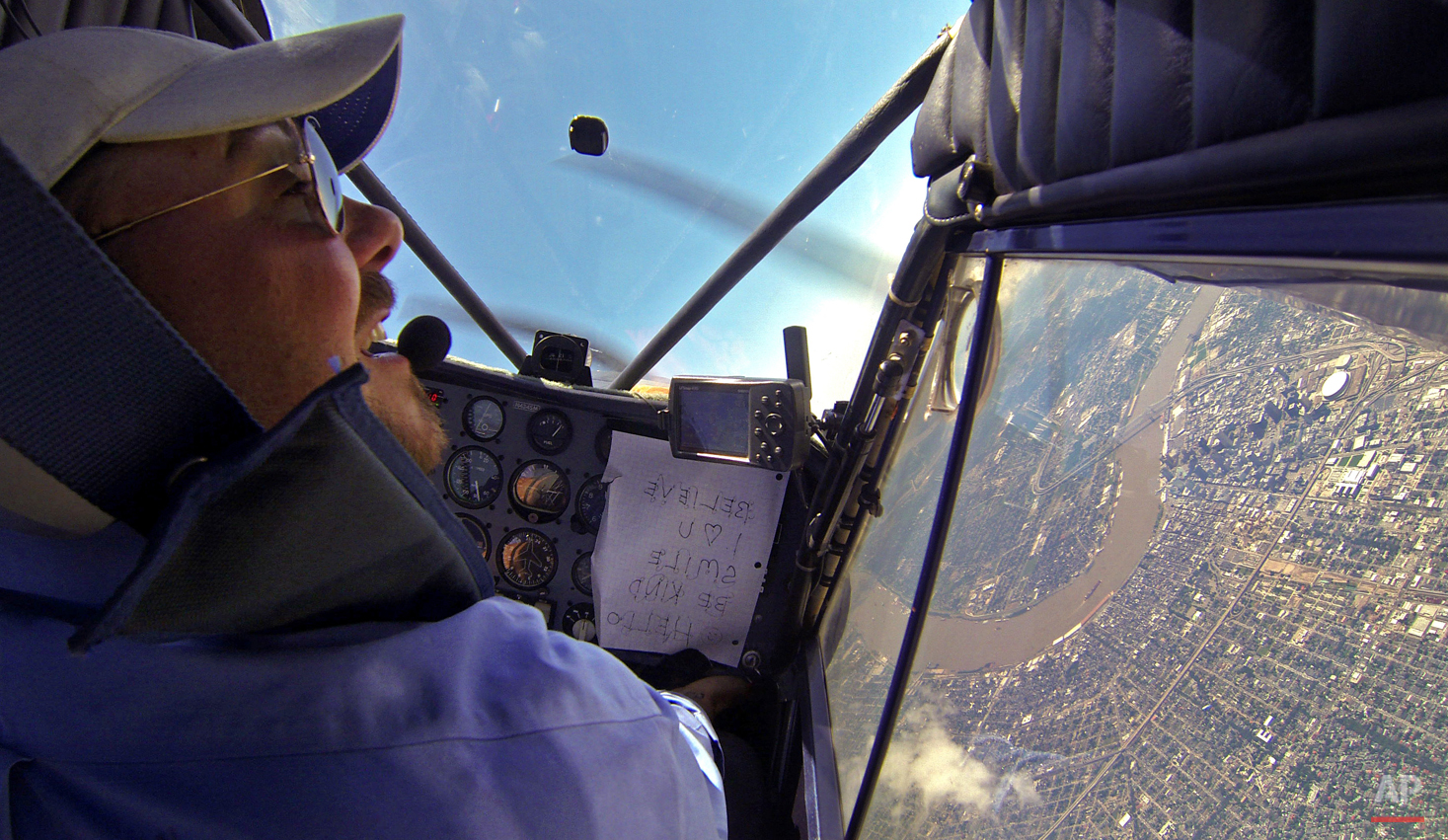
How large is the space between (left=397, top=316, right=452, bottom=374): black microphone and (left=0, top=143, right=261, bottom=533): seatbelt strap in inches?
41.1

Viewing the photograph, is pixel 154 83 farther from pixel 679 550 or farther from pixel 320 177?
pixel 679 550

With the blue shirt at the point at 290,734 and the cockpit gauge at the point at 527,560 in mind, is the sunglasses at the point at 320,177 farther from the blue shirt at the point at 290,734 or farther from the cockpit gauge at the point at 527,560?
the cockpit gauge at the point at 527,560

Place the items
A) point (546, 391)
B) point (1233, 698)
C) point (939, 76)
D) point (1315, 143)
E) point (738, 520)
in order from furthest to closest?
point (546, 391) → point (738, 520) → point (939, 76) → point (1233, 698) → point (1315, 143)

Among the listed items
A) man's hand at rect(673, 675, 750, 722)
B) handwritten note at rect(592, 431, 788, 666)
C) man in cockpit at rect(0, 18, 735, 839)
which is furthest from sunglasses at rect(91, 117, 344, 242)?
man's hand at rect(673, 675, 750, 722)

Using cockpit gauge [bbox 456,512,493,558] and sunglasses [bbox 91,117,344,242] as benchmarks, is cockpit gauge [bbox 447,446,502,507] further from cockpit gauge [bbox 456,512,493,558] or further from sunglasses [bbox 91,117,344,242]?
sunglasses [bbox 91,117,344,242]

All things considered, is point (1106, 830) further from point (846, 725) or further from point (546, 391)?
point (546, 391)

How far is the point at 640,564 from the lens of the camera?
2098 millimetres

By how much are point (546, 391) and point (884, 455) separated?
1.34m

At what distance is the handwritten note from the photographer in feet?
6.73

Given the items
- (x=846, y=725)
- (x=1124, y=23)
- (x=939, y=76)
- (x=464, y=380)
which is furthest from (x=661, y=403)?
(x=1124, y=23)

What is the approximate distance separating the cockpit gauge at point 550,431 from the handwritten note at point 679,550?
23 cm

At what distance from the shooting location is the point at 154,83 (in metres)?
0.64

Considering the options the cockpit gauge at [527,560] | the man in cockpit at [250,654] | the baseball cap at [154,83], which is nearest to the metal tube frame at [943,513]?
the man in cockpit at [250,654]

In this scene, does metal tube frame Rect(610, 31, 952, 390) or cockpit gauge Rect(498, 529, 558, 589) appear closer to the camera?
metal tube frame Rect(610, 31, 952, 390)
